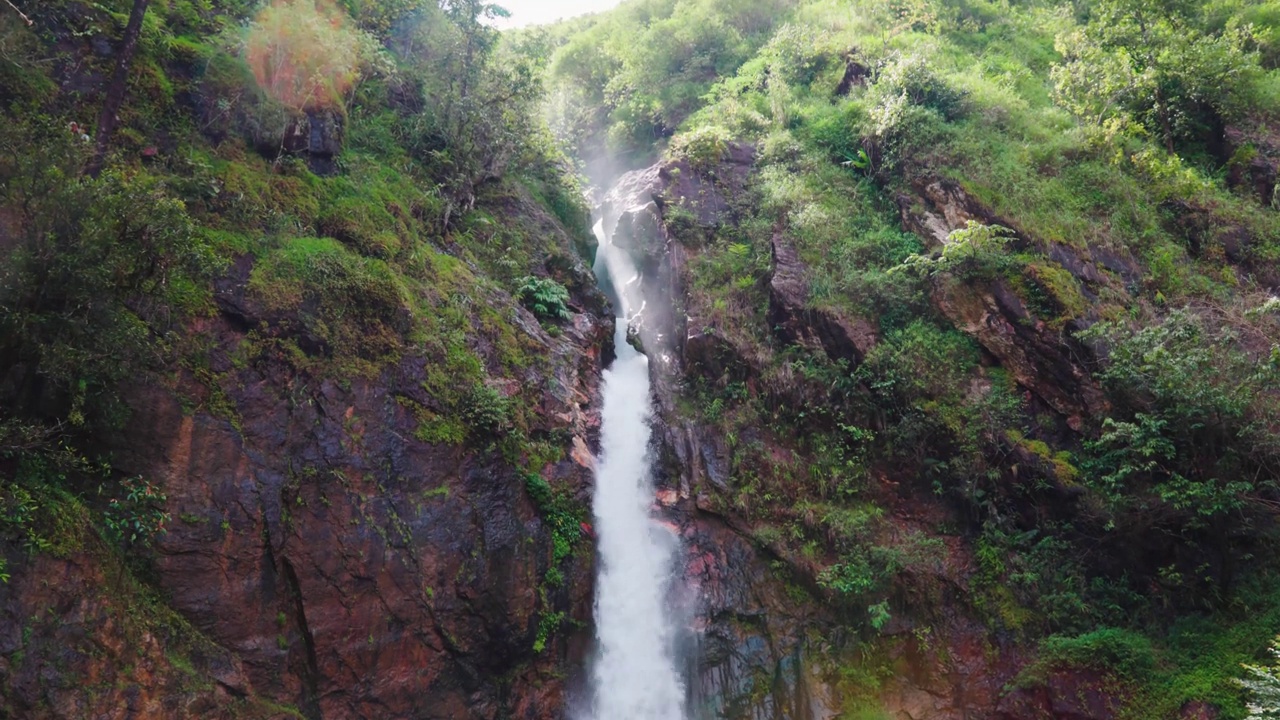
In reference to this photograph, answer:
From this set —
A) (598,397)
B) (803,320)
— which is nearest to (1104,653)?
(803,320)

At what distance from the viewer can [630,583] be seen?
14250 millimetres

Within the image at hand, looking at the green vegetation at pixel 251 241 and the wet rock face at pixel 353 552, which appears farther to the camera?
the wet rock face at pixel 353 552

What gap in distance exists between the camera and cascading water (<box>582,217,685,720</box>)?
1290cm

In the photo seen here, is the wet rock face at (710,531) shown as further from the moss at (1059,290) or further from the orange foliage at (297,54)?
the orange foliage at (297,54)

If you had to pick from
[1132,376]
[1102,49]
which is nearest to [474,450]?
[1132,376]

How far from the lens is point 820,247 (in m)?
18.7

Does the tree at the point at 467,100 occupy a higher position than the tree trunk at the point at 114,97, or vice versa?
the tree at the point at 467,100

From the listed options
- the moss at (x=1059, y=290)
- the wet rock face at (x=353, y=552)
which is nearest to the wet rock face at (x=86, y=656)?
the wet rock face at (x=353, y=552)

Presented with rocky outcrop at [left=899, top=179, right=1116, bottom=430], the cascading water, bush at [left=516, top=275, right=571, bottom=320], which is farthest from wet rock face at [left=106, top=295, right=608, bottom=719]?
rocky outcrop at [left=899, top=179, right=1116, bottom=430]

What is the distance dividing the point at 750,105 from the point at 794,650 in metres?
20.6

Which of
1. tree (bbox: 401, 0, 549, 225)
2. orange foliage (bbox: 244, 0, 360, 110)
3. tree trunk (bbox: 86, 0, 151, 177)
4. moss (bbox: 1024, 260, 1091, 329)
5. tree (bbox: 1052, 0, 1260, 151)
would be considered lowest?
tree trunk (bbox: 86, 0, 151, 177)

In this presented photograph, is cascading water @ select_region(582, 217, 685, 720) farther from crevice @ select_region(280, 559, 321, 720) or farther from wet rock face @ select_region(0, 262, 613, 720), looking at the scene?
crevice @ select_region(280, 559, 321, 720)

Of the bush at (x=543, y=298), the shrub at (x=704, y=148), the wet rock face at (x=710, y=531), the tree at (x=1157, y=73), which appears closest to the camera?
the wet rock face at (x=710, y=531)

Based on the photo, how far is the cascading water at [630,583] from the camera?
42.3 feet
